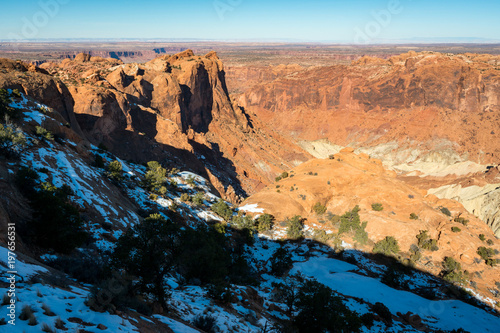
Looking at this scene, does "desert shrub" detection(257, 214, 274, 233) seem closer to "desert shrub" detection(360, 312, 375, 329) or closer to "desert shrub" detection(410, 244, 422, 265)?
"desert shrub" detection(410, 244, 422, 265)

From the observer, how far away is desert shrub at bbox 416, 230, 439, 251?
29.3 m

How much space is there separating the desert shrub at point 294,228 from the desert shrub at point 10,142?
1011 inches

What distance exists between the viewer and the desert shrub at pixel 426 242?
29328 mm

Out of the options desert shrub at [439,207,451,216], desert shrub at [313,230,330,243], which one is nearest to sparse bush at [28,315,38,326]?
desert shrub at [313,230,330,243]

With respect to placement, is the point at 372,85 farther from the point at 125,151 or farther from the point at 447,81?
the point at 125,151

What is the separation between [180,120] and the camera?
5812 centimetres

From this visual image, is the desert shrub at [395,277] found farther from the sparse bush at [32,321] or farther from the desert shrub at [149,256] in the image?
the sparse bush at [32,321]

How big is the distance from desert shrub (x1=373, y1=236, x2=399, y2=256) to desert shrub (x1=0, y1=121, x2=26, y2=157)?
30938 millimetres

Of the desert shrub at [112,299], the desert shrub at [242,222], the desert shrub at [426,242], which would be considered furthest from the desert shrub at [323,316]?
the desert shrub at [426,242]

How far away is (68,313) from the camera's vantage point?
697cm

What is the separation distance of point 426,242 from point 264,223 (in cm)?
1680

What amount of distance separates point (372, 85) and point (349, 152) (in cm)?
6773

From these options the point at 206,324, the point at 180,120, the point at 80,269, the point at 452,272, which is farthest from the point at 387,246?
the point at 180,120

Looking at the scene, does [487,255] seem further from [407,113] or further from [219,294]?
[407,113]
